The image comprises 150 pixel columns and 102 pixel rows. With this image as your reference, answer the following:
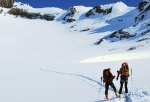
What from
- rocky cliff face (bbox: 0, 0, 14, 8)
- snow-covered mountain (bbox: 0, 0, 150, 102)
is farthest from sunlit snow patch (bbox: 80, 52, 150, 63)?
rocky cliff face (bbox: 0, 0, 14, 8)

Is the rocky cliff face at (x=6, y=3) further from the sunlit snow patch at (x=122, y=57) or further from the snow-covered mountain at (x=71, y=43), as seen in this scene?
the sunlit snow patch at (x=122, y=57)

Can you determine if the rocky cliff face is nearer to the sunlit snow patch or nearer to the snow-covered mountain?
the snow-covered mountain

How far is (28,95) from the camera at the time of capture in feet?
61.8

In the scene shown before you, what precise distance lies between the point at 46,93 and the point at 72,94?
2166mm

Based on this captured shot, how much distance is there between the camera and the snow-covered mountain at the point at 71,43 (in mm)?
19484

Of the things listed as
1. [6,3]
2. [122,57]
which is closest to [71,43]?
[122,57]

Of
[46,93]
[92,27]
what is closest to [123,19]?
[92,27]

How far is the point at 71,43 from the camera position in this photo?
90875mm

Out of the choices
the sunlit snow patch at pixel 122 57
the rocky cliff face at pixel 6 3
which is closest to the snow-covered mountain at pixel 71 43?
the sunlit snow patch at pixel 122 57

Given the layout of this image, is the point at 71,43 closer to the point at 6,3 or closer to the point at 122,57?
the point at 122,57

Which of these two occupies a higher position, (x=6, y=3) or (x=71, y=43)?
(x=6, y=3)

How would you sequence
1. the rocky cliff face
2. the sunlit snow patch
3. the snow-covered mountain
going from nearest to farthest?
the snow-covered mountain → the sunlit snow patch → the rocky cliff face

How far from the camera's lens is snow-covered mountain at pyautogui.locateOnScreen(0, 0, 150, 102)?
1948 cm

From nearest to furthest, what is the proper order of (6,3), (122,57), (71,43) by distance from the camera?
1. (122,57)
2. (71,43)
3. (6,3)
